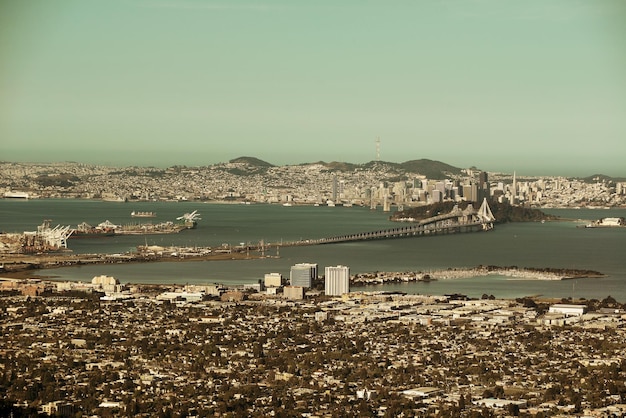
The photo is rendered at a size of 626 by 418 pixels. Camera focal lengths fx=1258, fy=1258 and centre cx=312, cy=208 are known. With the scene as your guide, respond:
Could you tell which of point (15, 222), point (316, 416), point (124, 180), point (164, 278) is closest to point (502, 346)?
point (316, 416)

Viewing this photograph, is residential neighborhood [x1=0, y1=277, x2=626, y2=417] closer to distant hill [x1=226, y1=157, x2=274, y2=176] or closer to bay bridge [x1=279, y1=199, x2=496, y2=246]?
bay bridge [x1=279, y1=199, x2=496, y2=246]

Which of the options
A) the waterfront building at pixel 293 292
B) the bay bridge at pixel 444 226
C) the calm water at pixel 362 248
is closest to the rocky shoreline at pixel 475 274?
the calm water at pixel 362 248

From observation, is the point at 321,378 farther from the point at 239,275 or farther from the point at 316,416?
the point at 239,275

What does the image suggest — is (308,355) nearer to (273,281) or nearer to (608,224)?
(273,281)

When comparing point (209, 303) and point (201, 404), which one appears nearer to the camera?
point (201, 404)

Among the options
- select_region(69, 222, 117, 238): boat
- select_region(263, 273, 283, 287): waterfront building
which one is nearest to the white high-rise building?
select_region(263, 273, 283, 287): waterfront building
